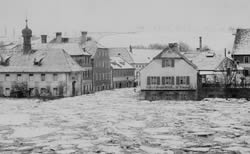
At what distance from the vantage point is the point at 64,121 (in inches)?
A: 1612

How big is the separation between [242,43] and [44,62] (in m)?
31.5

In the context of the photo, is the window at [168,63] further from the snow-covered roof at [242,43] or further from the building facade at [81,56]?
the building facade at [81,56]

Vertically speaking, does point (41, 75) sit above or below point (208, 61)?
below

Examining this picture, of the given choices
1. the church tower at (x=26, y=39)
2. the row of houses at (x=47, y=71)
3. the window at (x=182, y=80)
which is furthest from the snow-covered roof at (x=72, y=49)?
the window at (x=182, y=80)

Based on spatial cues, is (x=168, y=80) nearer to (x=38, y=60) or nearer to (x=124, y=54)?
(x=38, y=60)

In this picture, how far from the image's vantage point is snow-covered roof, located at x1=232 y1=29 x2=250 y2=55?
73.9m

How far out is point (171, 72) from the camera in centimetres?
6475

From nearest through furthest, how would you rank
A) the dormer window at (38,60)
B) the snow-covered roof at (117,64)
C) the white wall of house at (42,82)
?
the white wall of house at (42,82) → the dormer window at (38,60) → the snow-covered roof at (117,64)

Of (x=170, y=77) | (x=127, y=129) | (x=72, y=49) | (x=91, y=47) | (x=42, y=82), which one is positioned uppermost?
(x=91, y=47)

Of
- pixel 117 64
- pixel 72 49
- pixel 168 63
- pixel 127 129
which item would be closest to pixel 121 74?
pixel 117 64

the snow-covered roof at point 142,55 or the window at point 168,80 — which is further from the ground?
the snow-covered roof at point 142,55

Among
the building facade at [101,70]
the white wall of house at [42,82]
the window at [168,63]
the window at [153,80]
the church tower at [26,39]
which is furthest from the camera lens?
the building facade at [101,70]

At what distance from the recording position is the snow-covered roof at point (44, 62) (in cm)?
7131

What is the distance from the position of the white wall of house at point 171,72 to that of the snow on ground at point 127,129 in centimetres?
1094
